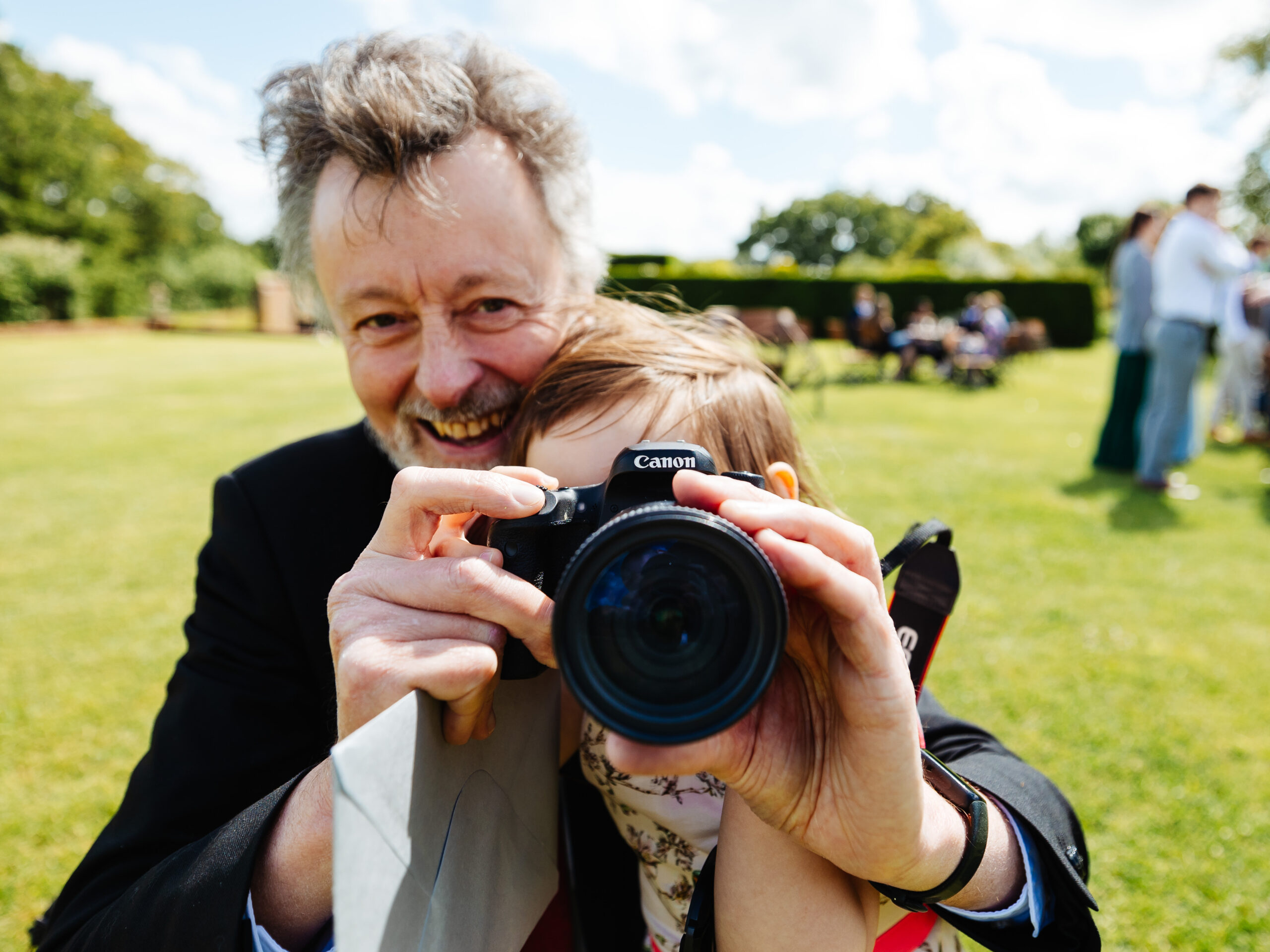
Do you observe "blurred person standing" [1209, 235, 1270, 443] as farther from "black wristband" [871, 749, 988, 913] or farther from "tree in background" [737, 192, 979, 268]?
"tree in background" [737, 192, 979, 268]

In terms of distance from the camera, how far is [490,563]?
1005mm

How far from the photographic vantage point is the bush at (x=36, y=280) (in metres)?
26.7

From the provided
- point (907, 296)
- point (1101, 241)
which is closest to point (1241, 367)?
point (907, 296)

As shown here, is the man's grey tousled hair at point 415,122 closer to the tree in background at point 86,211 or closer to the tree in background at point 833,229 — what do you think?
the tree in background at point 86,211

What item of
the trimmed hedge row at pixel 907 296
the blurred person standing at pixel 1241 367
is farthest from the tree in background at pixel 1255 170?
the blurred person standing at pixel 1241 367

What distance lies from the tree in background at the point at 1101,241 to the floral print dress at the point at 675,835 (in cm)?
5200

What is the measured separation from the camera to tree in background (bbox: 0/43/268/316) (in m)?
32.7

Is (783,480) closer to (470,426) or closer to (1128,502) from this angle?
(470,426)

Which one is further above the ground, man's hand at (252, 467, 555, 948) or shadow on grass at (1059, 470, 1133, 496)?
man's hand at (252, 467, 555, 948)

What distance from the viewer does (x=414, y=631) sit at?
97 centimetres

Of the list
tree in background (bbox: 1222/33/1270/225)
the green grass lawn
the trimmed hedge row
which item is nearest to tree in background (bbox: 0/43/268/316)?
the trimmed hedge row

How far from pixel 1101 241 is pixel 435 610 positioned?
57.1m

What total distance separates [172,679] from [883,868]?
1.32m

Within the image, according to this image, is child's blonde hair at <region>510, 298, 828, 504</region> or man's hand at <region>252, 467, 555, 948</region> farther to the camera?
child's blonde hair at <region>510, 298, 828, 504</region>
